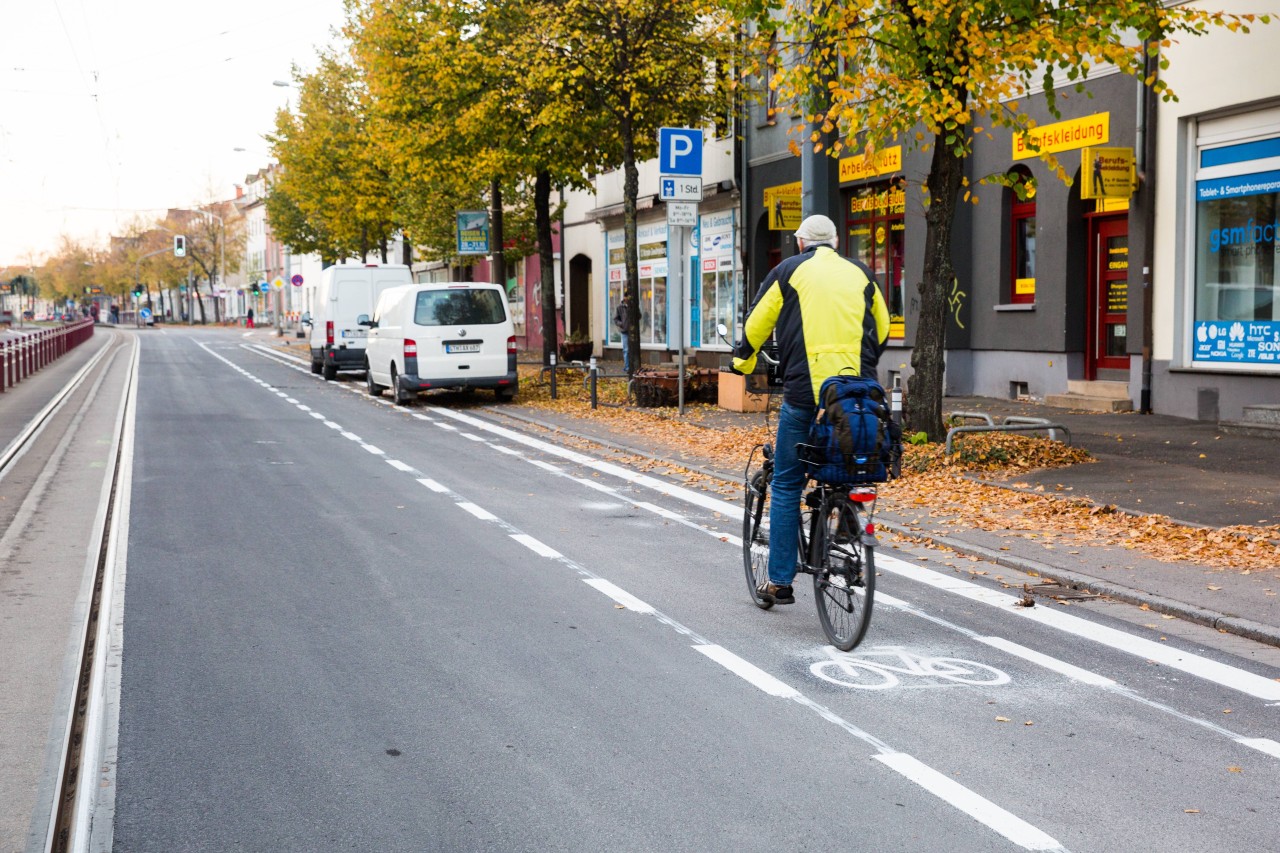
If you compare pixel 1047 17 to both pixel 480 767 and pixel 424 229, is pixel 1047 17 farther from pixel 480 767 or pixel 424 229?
pixel 424 229

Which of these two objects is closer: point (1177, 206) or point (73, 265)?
point (1177, 206)

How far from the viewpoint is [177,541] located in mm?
9500

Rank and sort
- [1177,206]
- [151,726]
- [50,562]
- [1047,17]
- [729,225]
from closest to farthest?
[151,726], [50,562], [1047,17], [1177,206], [729,225]


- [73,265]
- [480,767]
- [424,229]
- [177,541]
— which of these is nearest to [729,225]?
[424,229]

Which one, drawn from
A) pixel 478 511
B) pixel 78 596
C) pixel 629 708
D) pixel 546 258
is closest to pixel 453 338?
pixel 546 258

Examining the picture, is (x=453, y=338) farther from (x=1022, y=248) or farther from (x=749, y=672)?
(x=749, y=672)

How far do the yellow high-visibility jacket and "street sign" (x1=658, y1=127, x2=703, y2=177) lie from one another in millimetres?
11073

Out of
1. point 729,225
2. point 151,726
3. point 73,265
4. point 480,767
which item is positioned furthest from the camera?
point 73,265

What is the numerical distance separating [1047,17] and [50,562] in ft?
31.3

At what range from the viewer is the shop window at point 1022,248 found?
821 inches

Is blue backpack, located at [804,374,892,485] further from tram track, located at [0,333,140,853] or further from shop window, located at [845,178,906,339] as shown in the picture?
shop window, located at [845,178,906,339]

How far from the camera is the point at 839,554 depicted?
21.4 feet

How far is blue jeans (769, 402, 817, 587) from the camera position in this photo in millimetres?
6684

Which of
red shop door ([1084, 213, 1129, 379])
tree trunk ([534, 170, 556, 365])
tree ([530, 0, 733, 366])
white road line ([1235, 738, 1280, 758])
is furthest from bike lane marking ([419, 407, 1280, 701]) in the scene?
tree trunk ([534, 170, 556, 365])
